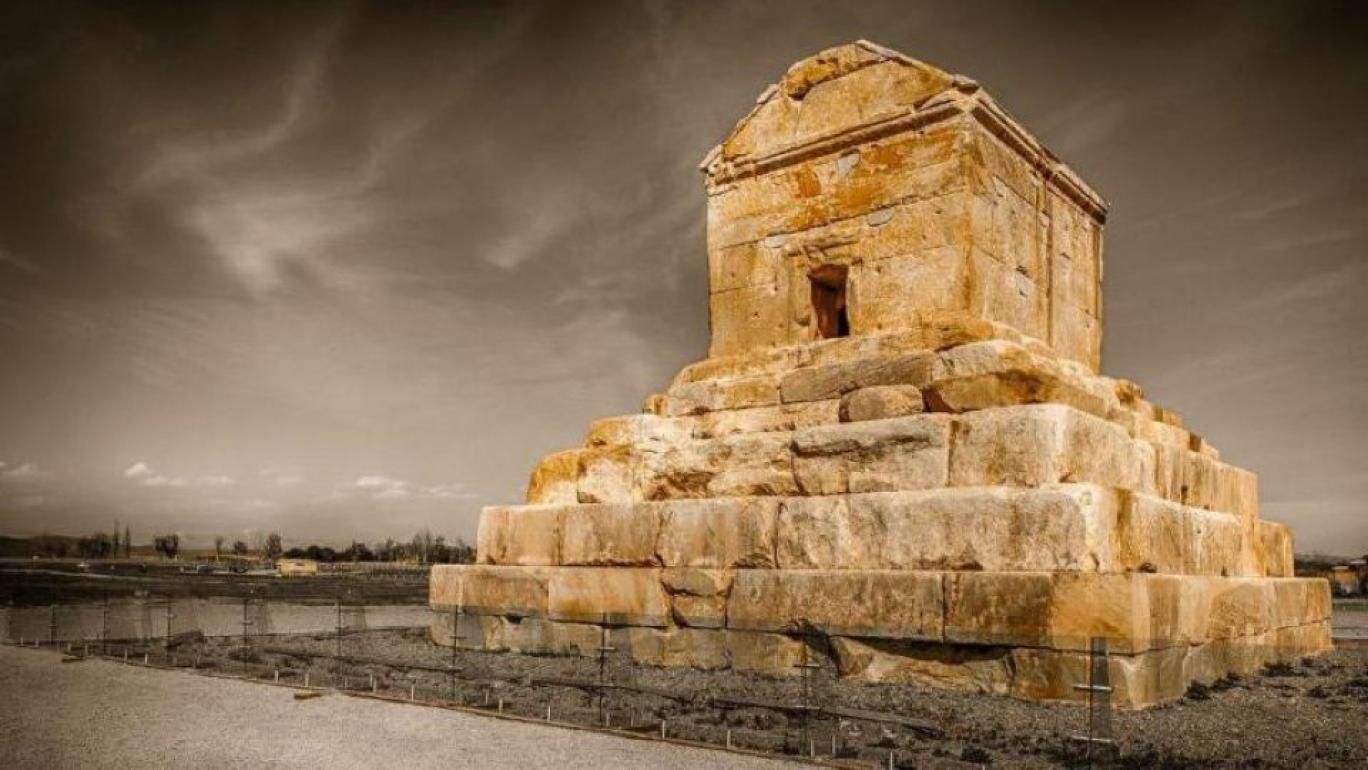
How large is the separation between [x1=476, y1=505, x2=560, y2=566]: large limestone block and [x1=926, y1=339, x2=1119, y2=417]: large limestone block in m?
3.71

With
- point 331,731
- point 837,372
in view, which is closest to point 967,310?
point 837,372

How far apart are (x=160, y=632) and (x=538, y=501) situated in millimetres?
7034

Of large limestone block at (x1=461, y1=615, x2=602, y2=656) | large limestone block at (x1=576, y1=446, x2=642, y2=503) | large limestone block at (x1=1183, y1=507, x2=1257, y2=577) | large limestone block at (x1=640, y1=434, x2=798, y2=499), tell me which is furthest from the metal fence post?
large limestone block at (x1=576, y1=446, x2=642, y2=503)

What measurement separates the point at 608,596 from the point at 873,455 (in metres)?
2.73

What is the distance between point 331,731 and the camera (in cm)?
626

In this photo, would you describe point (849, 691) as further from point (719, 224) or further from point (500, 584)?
point (719, 224)

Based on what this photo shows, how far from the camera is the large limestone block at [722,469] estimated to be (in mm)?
9031

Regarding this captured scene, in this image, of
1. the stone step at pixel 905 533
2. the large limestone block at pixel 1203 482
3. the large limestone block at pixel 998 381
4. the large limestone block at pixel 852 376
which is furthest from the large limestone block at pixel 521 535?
the large limestone block at pixel 1203 482

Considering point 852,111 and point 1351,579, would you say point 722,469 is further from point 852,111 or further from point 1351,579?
point 1351,579

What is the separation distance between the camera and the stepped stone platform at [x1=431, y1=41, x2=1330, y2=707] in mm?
7160

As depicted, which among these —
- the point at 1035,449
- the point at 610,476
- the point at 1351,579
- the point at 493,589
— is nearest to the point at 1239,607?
the point at 1035,449

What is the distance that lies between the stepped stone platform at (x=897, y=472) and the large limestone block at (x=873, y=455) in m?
0.02

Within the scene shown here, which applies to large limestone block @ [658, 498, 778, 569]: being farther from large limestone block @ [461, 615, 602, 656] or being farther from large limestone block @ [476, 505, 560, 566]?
large limestone block @ [476, 505, 560, 566]

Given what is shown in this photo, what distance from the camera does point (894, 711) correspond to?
6.46 meters
